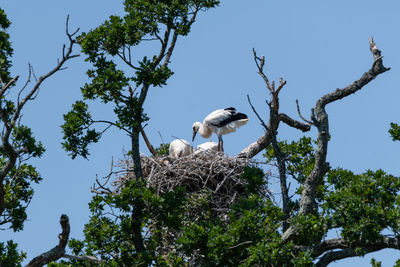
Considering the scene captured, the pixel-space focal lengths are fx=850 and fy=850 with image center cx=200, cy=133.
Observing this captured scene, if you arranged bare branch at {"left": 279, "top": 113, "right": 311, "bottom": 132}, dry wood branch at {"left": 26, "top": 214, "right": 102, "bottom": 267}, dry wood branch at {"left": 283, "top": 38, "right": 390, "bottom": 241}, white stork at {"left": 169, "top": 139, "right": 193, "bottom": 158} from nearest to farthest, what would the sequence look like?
dry wood branch at {"left": 26, "top": 214, "right": 102, "bottom": 267} < dry wood branch at {"left": 283, "top": 38, "right": 390, "bottom": 241} < bare branch at {"left": 279, "top": 113, "right": 311, "bottom": 132} < white stork at {"left": 169, "top": 139, "right": 193, "bottom": 158}

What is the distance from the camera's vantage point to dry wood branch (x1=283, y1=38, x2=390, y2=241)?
1236cm

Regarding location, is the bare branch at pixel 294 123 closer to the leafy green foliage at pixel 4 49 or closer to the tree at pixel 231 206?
the tree at pixel 231 206

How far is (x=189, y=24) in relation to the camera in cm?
1446

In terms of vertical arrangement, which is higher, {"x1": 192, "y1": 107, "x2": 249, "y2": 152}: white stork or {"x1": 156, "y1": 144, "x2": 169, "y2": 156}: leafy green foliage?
{"x1": 192, "y1": 107, "x2": 249, "y2": 152}: white stork

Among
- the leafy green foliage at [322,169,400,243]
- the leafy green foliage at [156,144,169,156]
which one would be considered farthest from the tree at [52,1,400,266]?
the leafy green foliage at [156,144,169,156]

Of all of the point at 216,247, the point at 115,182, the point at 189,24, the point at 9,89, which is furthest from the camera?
the point at 115,182

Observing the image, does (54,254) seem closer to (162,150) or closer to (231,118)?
(162,150)

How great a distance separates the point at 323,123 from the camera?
1238cm

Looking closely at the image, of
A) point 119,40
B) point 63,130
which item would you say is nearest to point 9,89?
point 63,130

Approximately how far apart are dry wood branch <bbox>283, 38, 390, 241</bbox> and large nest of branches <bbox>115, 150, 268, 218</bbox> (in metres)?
2.69

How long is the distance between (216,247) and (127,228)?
158 cm

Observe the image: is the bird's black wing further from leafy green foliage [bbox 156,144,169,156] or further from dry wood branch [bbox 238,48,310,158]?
dry wood branch [bbox 238,48,310,158]

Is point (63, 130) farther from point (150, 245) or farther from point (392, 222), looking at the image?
point (392, 222)

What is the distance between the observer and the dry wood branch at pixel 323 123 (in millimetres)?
12359
